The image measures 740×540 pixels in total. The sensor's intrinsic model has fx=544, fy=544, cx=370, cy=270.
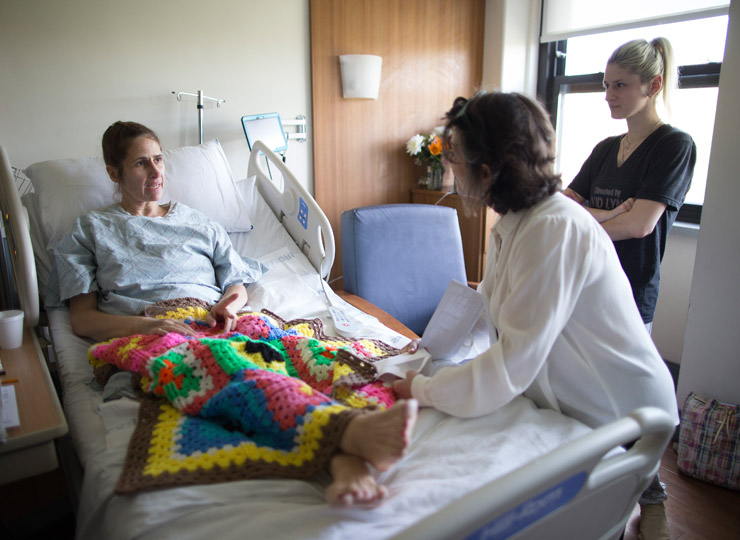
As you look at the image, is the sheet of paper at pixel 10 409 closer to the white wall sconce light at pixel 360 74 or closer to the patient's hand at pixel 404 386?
the patient's hand at pixel 404 386

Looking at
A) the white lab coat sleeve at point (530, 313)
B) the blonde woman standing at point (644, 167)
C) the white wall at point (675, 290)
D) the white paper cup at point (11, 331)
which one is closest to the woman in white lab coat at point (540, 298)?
the white lab coat sleeve at point (530, 313)

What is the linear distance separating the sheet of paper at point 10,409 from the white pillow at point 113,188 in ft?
Result: 2.50

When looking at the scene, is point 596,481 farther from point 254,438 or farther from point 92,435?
point 92,435

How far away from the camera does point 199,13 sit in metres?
2.58

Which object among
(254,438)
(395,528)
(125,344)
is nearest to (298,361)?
(254,438)

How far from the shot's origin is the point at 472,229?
3.23 m

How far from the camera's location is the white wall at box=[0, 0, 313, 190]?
2244 mm

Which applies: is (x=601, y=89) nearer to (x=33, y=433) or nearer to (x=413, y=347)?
(x=413, y=347)

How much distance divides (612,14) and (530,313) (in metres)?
2.69

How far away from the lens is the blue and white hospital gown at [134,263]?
1.71m

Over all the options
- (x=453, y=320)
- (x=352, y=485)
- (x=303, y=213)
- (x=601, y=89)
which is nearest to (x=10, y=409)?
(x=352, y=485)

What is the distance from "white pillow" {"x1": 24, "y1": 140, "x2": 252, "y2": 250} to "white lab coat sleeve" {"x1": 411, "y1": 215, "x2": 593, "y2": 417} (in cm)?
148

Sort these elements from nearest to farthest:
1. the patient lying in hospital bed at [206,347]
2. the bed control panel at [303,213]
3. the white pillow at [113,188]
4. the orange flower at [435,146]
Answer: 1. the patient lying in hospital bed at [206,347]
2. the white pillow at [113,188]
3. the bed control panel at [303,213]
4. the orange flower at [435,146]

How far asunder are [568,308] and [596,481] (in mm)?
308
